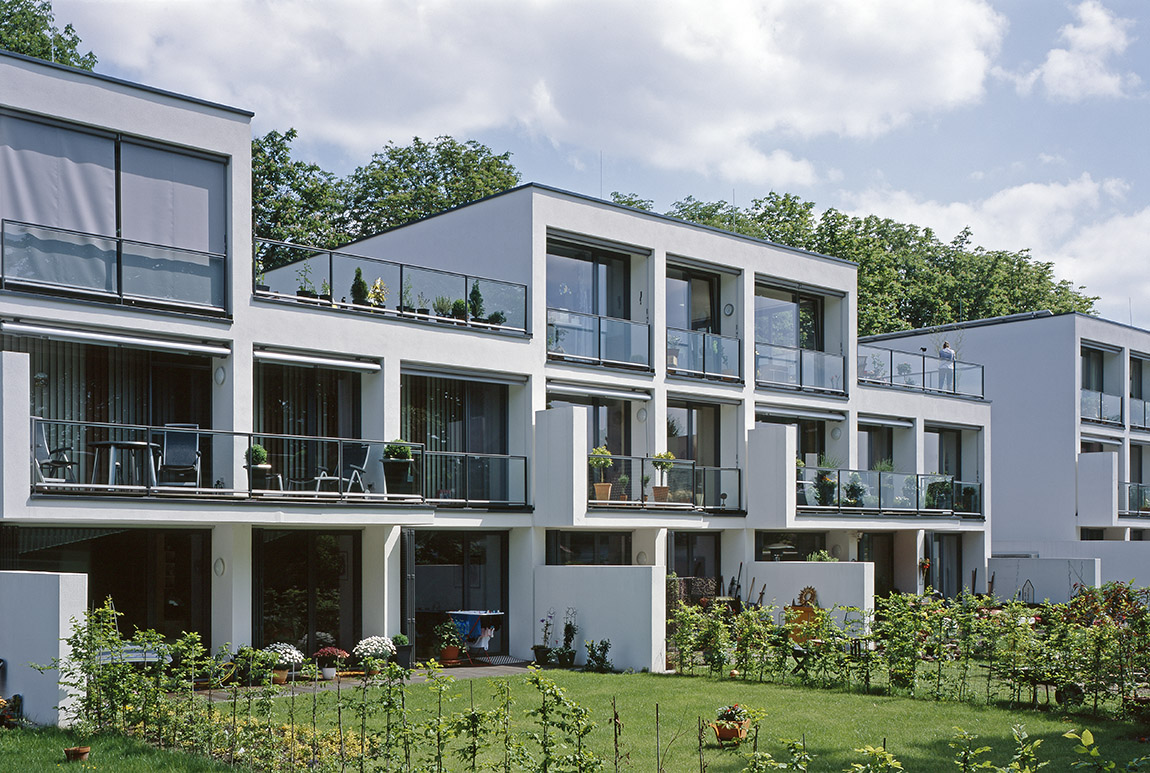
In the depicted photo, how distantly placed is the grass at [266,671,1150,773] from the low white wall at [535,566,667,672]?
171 centimetres

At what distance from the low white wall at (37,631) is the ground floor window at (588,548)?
36.2 ft

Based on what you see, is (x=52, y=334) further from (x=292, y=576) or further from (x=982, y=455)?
(x=982, y=455)

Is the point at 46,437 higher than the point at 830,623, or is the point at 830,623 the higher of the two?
the point at 46,437

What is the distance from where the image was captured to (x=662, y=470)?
24.8 metres

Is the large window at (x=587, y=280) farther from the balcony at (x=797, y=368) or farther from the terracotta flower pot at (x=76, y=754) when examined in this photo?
the terracotta flower pot at (x=76, y=754)

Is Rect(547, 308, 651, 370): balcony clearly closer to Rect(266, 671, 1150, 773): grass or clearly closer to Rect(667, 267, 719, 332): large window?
Rect(667, 267, 719, 332): large window

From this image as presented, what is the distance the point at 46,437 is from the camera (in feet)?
54.9

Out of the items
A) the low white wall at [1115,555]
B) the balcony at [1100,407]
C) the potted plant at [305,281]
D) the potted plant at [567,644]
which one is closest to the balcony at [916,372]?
the balcony at [1100,407]

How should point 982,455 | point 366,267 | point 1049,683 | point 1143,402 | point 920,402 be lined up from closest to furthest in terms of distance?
point 1049,683
point 366,267
point 920,402
point 982,455
point 1143,402

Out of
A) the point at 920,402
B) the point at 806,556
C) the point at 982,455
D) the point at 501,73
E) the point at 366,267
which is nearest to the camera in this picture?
the point at 501,73

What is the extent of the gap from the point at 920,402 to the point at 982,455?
3.66 meters

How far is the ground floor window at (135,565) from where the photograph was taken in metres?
17.5

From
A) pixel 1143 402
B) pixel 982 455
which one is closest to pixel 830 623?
pixel 982 455

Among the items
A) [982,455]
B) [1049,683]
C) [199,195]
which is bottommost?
[1049,683]
